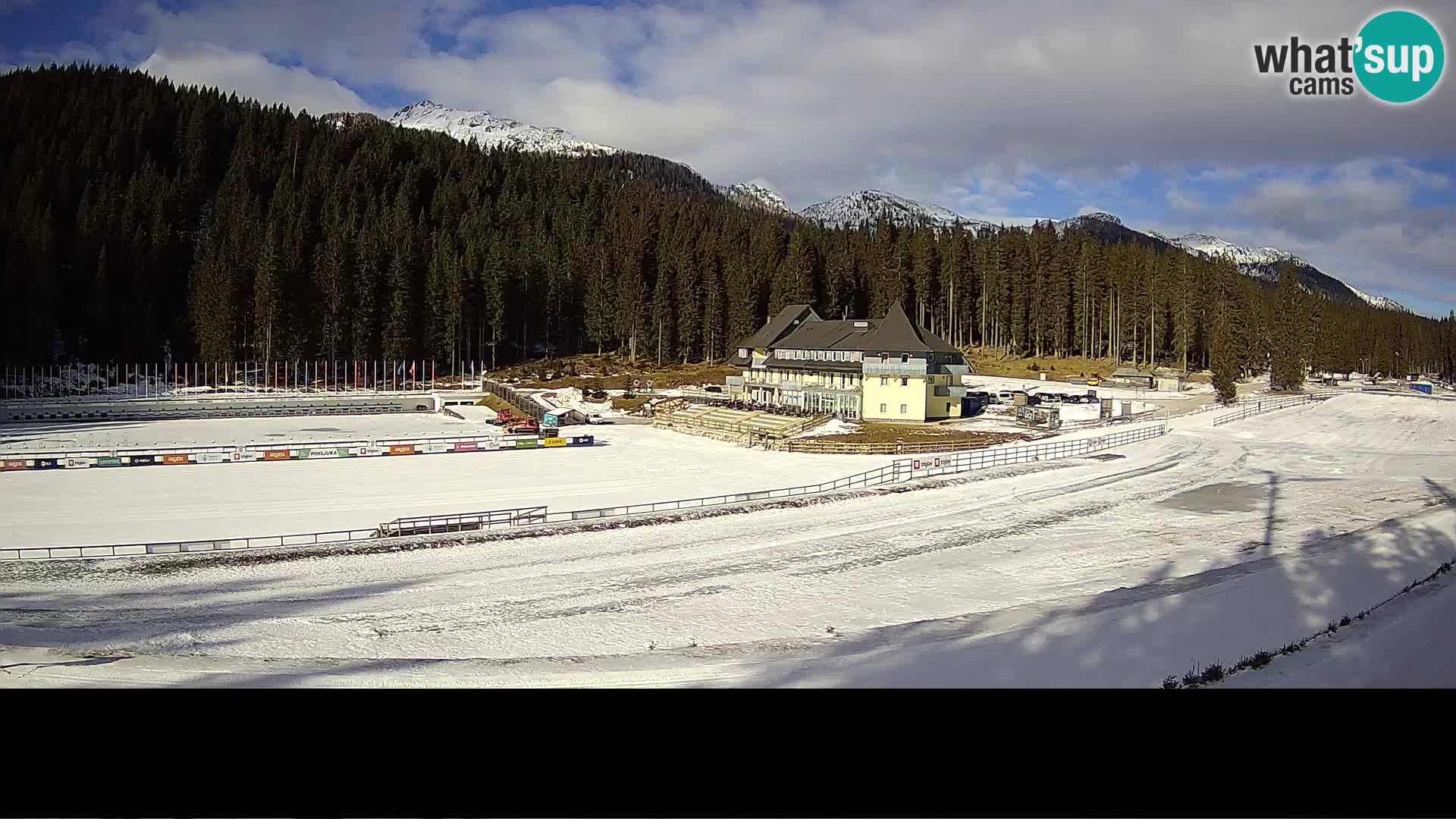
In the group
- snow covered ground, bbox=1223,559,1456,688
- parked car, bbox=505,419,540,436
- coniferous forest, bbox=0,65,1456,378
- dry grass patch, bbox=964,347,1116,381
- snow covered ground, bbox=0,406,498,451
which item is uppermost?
coniferous forest, bbox=0,65,1456,378

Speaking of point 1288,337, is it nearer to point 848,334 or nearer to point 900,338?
point 900,338

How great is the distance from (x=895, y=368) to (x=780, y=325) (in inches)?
716

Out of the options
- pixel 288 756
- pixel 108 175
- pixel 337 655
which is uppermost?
pixel 108 175

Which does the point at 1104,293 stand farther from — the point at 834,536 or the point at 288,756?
the point at 288,756

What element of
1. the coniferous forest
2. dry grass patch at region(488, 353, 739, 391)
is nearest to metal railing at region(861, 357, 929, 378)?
dry grass patch at region(488, 353, 739, 391)

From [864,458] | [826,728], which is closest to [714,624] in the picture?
[826,728]

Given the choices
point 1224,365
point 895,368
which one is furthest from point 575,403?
point 1224,365

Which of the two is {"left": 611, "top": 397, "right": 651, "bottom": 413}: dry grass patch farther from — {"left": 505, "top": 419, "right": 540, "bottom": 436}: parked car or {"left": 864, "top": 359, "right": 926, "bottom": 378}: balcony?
{"left": 864, "top": 359, "right": 926, "bottom": 378}: balcony

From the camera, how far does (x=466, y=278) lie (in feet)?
285

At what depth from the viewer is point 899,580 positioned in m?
20.7

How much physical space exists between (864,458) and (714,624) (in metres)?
24.2

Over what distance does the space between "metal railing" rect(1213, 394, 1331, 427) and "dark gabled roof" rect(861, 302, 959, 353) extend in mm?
17438

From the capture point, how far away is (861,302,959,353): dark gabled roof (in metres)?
50.6

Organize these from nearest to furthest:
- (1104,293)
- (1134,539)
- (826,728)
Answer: (826,728) < (1134,539) < (1104,293)
